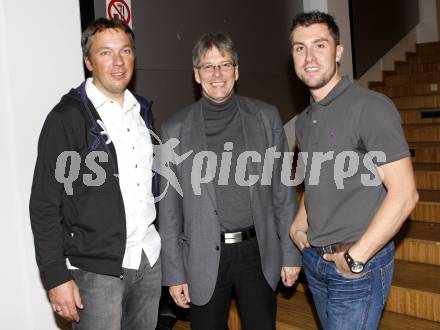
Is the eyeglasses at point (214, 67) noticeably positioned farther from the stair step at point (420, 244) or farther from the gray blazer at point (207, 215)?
the stair step at point (420, 244)

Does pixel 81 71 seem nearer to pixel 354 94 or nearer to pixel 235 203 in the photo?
pixel 235 203

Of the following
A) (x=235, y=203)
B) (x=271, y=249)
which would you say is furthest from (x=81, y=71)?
(x=271, y=249)

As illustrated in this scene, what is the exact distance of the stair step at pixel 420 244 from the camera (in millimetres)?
2920

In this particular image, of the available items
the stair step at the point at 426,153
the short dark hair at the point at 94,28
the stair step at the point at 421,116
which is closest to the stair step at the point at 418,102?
the stair step at the point at 421,116

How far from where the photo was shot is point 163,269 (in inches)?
76.5

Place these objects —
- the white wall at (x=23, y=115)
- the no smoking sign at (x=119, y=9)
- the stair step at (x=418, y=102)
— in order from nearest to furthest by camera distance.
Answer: the white wall at (x=23, y=115) → the no smoking sign at (x=119, y=9) → the stair step at (x=418, y=102)

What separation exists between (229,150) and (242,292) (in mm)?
597

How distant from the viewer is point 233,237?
6.21 feet

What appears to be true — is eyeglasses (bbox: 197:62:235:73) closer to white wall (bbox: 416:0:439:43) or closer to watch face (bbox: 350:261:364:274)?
watch face (bbox: 350:261:364:274)

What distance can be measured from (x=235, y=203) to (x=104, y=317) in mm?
677

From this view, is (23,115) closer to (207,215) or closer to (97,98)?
(97,98)

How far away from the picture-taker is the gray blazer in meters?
1.87

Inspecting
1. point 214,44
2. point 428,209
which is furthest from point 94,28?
point 428,209

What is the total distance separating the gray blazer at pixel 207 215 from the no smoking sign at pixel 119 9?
1127 mm
